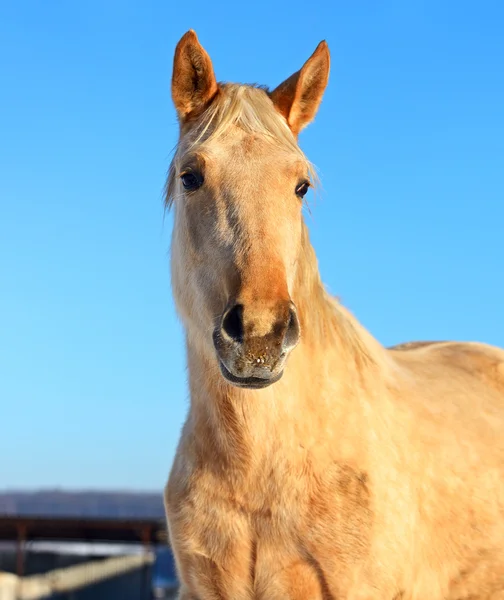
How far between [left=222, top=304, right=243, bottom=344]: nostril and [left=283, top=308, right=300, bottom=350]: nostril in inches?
7.7

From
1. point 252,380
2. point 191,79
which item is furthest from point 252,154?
point 252,380

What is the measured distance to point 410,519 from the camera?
4.20 meters

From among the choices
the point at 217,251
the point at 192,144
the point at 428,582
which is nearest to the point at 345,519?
the point at 428,582

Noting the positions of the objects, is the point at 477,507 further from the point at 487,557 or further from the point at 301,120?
the point at 301,120

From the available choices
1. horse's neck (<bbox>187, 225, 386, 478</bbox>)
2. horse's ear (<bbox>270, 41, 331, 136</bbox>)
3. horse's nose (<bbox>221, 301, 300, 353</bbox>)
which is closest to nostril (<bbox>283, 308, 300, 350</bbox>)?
horse's nose (<bbox>221, 301, 300, 353</bbox>)

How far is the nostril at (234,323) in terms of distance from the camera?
3.48 meters

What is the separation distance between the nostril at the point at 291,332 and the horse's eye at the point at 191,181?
3.34 ft

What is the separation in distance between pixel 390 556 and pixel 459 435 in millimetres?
1021

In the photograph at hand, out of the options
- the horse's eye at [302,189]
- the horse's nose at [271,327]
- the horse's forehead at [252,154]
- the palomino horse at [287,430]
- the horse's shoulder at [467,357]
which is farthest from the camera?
the horse's shoulder at [467,357]

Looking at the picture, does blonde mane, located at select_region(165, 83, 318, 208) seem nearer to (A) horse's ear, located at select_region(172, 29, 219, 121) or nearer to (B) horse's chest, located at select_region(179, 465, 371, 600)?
(A) horse's ear, located at select_region(172, 29, 219, 121)

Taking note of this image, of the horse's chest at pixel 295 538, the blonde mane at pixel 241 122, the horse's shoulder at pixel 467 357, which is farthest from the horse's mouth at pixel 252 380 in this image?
the horse's shoulder at pixel 467 357

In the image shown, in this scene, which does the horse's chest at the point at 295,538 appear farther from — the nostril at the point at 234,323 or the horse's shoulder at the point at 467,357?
the horse's shoulder at the point at 467,357

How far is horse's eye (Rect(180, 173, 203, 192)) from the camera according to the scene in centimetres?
419

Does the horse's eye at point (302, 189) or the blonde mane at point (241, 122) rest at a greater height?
the blonde mane at point (241, 122)
